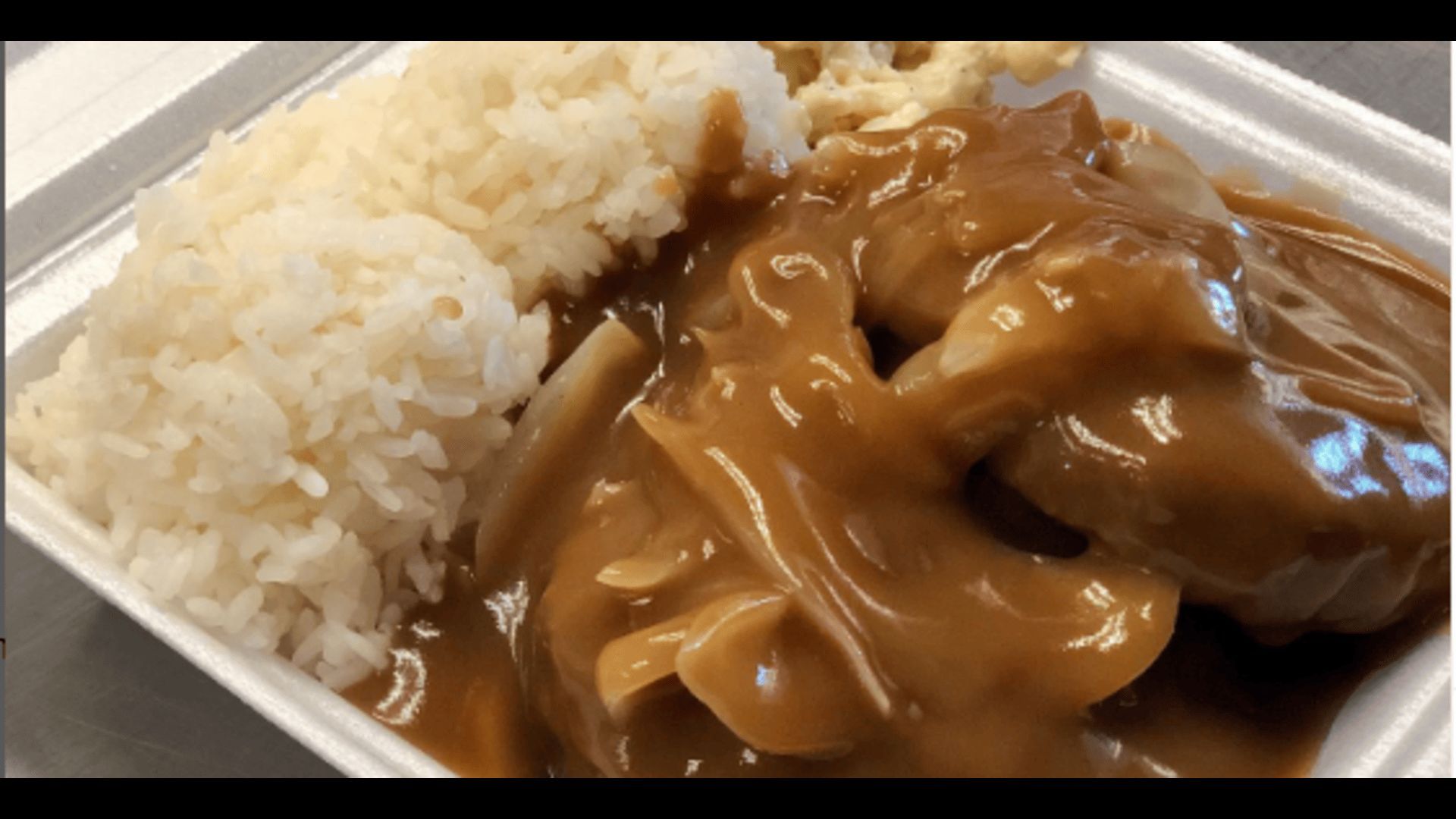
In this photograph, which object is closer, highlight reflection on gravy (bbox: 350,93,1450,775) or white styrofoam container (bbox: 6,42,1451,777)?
Result: highlight reflection on gravy (bbox: 350,93,1450,775)

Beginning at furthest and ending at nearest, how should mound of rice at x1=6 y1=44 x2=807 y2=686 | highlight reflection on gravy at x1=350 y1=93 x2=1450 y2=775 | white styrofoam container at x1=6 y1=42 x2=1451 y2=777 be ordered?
mound of rice at x1=6 y1=44 x2=807 y2=686
white styrofoam container at x1=6 y1=42 x2=1451 y2=777
highlight reflection on gravy at x1=350 y1=93 x2=1450 y2=775

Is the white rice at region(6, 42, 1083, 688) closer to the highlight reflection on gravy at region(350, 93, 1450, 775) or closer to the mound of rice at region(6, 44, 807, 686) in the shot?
the mound of rice at region(6, 44, 807, 686)

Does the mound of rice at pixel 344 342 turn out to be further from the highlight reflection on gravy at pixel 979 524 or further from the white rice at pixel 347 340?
the highlight reflection on gravy at pixel 979 524

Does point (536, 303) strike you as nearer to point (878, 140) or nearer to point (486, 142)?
point (486, 142)

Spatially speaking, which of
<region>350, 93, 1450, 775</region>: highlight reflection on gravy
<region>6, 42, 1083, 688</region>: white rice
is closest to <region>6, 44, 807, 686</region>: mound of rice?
<region>6, 42, 1083, 688</region>: white rice

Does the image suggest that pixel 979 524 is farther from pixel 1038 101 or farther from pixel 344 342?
pixel 1038 101

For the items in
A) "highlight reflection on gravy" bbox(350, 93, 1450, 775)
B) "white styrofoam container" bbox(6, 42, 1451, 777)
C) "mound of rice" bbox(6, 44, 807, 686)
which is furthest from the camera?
"mound of rice" bbox(6, 44, 807, 686)

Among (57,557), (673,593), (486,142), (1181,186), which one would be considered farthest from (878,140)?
(57,557)
